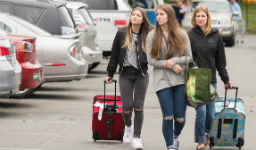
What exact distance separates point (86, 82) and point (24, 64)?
5462 mm

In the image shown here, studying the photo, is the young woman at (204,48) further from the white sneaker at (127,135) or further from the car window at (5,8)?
the car window at (5,8)

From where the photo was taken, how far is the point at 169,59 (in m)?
8.02

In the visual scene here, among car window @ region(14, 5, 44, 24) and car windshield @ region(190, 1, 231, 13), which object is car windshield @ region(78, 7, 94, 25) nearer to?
car window @ region(14, 5, 44, 24)

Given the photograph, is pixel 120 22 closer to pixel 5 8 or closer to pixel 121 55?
pixel 5 8

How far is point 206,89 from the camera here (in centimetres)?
809

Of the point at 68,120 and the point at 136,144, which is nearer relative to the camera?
the point at 136,144

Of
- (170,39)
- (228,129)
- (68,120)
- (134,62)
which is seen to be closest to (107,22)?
(68,120)

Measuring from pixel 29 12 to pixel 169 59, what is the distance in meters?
7.13

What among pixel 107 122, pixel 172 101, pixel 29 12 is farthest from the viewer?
pixel 29 12

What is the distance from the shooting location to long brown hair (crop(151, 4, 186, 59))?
8008 mm

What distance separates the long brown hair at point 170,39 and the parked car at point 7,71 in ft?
11.7

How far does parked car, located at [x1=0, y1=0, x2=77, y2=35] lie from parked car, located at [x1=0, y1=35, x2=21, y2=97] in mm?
3094

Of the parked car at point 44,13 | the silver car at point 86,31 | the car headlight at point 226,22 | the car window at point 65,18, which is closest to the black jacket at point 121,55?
the parked car at point 44,13

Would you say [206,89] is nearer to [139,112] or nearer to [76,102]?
[139,112]
